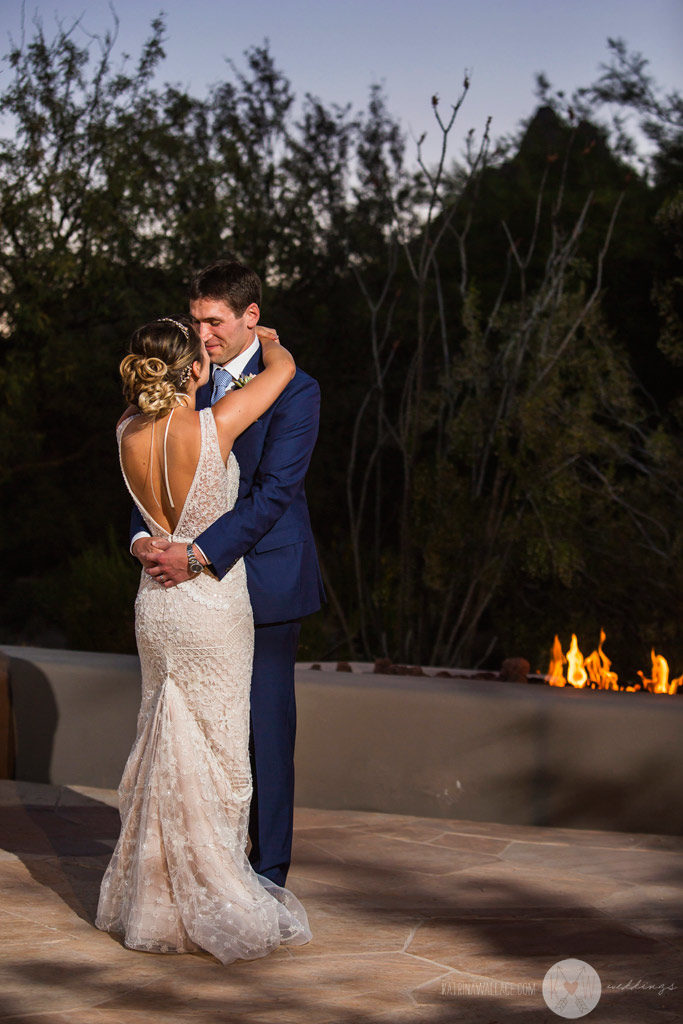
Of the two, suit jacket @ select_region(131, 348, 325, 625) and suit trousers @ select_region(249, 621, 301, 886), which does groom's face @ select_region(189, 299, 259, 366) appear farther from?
suit trousers @ select_region(249, 621, 301, 886)

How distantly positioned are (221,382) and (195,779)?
127cm

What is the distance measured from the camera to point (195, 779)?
3.47 m

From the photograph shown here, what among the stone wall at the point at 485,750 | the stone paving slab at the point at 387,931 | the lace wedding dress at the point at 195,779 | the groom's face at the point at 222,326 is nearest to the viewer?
the stone paving slab at the point at 387,931

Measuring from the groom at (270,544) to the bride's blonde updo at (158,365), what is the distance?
0.28 m

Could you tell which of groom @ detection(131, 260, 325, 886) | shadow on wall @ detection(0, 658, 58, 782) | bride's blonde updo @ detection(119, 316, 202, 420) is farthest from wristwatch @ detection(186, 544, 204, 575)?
shadow on wall @ detection(0, 658, 58, 782)

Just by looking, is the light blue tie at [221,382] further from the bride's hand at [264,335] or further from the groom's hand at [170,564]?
the groom's hand at [170,564]

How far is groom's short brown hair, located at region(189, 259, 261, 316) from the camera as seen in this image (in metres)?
3.77

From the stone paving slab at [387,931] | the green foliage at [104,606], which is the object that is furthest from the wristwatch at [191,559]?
the green foliage at [104,606]

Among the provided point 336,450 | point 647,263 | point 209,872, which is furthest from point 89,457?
point 209,872

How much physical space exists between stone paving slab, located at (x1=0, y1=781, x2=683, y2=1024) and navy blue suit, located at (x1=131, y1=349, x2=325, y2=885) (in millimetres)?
368

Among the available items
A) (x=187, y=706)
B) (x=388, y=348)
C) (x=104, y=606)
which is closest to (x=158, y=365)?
(x=187, y=706)

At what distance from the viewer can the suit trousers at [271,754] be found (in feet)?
12.6

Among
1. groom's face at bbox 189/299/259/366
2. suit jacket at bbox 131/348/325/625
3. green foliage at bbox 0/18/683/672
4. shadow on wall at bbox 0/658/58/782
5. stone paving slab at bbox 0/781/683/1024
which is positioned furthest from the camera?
green foliage at bbox 0/18/683/672

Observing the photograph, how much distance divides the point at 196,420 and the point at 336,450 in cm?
1116
